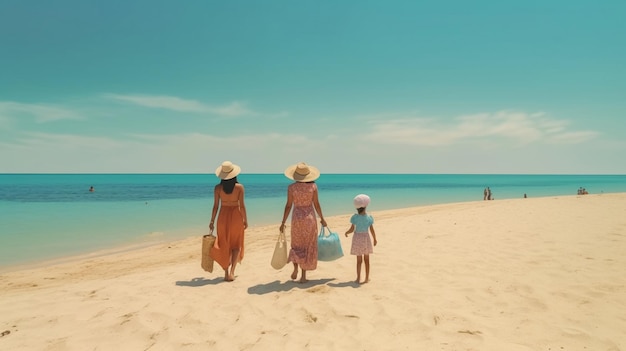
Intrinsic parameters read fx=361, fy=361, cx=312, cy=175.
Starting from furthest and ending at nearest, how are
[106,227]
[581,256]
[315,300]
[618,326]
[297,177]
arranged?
[106,227] → [581,256] → [297,177] → [315,300] → [618,326]

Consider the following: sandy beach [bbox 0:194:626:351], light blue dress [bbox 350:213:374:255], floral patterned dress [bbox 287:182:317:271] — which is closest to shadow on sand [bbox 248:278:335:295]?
sandy beach [bbox 0:194:626:351]

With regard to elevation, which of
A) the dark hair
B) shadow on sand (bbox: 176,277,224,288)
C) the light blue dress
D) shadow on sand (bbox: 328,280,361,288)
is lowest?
shadow on sand (bbox: 176,277,224,288)

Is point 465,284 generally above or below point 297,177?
below

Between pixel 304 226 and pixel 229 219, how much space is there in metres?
1.54

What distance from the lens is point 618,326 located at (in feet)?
14.1

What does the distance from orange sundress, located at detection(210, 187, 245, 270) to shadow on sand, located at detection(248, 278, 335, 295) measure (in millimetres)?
930

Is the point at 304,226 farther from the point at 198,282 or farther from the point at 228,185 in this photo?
the point at 198,282

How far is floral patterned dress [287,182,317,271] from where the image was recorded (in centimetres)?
666

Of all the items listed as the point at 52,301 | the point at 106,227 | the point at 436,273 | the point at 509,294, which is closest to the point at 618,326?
the point at 509,294

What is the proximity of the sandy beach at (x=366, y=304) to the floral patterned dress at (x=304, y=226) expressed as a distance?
1.59ft

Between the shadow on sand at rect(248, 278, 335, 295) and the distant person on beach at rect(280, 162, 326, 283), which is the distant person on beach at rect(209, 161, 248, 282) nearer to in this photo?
the shadow on sand at rect(248, 278, 335, 295)

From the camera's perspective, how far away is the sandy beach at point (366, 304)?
14.1 feet

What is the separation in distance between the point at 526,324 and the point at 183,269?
23.0ft

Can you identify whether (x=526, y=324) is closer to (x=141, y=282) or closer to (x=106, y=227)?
(x=141, y=282)
